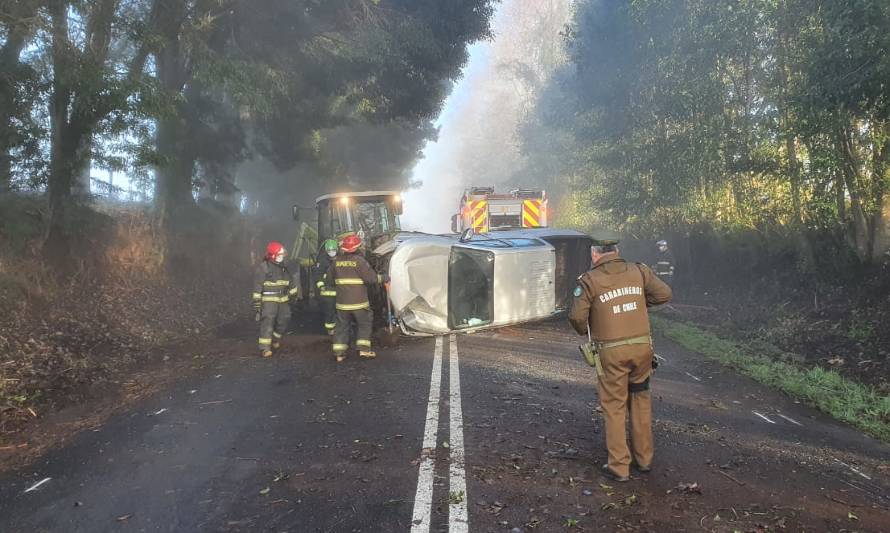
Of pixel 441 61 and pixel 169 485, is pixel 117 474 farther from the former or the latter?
pixel 441 61

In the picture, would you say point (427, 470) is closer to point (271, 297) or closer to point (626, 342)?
point (626, 342)

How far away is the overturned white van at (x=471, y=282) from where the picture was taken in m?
9.30

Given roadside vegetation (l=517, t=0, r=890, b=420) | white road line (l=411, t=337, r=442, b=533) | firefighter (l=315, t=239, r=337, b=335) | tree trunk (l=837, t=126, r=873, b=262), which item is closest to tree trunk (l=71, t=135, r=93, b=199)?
firefighter (l=315, t=239, r=337, b=335)

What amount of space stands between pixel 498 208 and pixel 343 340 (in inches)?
369

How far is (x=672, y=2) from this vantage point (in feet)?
48.7

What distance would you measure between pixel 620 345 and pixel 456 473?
159 cm

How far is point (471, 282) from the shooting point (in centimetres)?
990

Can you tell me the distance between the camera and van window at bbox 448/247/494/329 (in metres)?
9.70

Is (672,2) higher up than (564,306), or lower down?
higher up

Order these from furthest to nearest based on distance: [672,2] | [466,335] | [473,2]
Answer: [473,2]
[672,2]
[466,335]

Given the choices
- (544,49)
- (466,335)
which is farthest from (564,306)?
(544,49)

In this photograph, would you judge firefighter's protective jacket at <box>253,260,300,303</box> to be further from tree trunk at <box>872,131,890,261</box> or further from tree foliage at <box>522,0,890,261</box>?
tree trunk at <box>872,131,890,261</box>

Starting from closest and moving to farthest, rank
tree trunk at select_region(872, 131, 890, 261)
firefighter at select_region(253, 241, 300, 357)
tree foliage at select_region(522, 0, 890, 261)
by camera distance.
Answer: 1. tree foliage at select_region(522, 0, 890, 261)
2. firefighter at select_region(253, 241, 300, 357)
3. tree trunk at select_region(872, 131, 890, 261)

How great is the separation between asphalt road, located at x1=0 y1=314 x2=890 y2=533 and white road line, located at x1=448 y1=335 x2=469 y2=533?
0.02m
